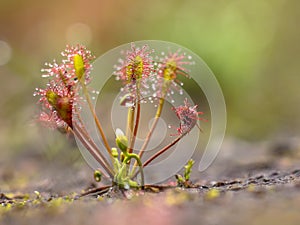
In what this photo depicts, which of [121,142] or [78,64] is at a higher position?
[78,64]

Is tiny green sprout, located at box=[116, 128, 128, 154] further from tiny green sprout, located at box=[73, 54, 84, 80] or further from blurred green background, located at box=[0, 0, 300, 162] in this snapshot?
blurred green background, located at box=[0, 0, 300, 162]

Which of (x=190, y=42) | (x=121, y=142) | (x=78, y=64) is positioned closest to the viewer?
(x=121, y=142)

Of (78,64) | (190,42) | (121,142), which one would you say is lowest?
(121,142)

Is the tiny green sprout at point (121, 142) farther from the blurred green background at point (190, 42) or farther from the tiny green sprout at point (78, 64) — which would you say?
the blurred green background at point (190, 42)

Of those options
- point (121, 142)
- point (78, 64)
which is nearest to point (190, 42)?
point (78, 64)

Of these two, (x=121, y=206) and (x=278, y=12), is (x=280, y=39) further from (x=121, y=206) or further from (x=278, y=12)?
(x=121, y=206)

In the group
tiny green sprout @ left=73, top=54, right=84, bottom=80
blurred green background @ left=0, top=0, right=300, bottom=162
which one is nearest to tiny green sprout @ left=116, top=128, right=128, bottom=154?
tiny green sprout @ left=73, top=54, right=84, bottom=80

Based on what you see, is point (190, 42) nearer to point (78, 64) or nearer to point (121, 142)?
point (78, 64)

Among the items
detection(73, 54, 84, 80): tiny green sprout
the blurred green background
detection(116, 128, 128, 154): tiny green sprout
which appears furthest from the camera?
the blurred green background

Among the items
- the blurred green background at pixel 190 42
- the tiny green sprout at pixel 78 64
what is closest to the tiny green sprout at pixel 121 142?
the tiny green sprout at pixel 78 64
